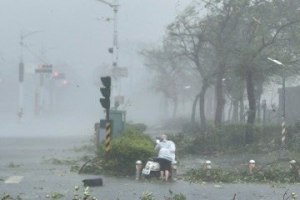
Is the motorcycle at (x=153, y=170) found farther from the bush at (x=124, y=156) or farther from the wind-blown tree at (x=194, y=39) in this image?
the wind-blown tree at (x=194, y=39)

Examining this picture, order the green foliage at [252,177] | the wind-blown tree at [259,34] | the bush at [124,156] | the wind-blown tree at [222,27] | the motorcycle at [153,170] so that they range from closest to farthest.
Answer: the green foliage at [252,177] < the motorcycle at [153,170] < the bush at [124,156] < the wind-blown tree at [259,34] < the wind-blown tree at [222,27]

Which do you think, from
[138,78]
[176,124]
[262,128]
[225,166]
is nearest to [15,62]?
[138,78]

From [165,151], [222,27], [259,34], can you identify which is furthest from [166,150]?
[222,27]

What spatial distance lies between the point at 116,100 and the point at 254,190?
28904 millimetres

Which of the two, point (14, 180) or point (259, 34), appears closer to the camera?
point (14, 180)

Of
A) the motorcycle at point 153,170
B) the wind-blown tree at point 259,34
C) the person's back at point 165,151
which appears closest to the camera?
the motorcycle at point 153,170

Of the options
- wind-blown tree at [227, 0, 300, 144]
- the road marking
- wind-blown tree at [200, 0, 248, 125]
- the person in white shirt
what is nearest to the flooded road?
the road marking

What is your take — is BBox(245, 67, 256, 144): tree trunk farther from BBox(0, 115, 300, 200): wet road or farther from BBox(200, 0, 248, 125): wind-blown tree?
BBox(0, 115, 300, 200): wet road

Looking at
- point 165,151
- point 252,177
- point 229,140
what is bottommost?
point 252,177

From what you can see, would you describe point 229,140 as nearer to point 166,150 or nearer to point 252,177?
point 252,177

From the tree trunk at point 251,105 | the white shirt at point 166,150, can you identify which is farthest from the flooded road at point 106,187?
the tree trunk at point 251,105

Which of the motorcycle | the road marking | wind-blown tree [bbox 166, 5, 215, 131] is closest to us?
the road marking

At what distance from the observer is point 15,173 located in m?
24.1

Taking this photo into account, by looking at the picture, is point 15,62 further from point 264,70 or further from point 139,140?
point 139,140
